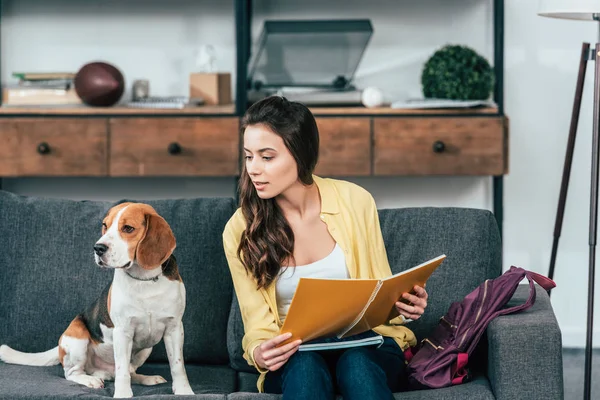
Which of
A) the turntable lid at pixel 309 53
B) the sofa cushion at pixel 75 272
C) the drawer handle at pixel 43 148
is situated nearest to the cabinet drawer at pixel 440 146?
the turntable lid at pixel 309 53

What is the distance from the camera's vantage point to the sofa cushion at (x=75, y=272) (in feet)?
7.65

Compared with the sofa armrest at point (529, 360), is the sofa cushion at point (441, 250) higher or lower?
higher

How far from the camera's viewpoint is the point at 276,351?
1.90 m

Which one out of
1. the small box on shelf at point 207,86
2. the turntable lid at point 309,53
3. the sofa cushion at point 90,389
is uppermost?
the turntable lid at point 309,53

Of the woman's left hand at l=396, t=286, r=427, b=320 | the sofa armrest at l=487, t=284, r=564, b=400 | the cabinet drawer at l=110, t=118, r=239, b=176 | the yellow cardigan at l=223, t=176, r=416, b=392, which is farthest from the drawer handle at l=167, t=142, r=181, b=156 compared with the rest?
the sofa armrest at l=487, t=284, r=564, b=400

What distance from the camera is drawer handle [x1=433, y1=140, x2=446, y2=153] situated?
3.38m

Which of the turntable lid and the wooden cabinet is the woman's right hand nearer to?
the wooden cabinet

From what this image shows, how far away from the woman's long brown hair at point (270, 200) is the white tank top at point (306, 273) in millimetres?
30

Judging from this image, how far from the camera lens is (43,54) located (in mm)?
3893

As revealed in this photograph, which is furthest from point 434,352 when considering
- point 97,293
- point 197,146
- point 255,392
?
point 197,146

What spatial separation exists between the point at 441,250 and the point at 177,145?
1.40 m

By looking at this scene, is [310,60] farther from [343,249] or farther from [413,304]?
[413,304]

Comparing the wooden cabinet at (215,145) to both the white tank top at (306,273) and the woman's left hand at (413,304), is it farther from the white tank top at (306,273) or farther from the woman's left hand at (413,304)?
the woman's left hand at (413,304)

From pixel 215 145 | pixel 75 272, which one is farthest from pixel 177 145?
pixel 75 272
